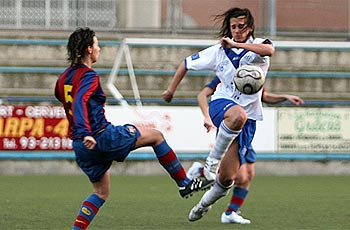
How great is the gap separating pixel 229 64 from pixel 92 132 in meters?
1.83

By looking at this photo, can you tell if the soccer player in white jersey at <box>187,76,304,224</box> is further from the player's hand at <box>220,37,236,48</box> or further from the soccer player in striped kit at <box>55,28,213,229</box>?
the soccer player in striped kit at <box>55,28,213,229</box>

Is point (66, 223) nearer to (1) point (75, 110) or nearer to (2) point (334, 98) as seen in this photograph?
(1) point (75, 110)

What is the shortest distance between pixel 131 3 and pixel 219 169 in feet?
37.1

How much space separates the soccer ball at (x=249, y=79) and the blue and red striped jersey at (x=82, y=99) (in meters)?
1.44

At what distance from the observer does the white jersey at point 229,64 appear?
8961mm

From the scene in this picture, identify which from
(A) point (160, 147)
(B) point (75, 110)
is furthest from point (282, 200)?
(B) point (75, 110)

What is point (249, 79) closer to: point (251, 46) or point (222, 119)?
point (251, 46)

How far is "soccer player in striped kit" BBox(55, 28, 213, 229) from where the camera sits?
7484 mm

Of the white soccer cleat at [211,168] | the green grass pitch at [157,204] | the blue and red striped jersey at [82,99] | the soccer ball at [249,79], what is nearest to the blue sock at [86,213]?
the blue and red striped jersey at [82,99]

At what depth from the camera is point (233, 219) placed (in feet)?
31.2

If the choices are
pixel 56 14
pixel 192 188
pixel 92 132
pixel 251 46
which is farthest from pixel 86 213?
pixel 56 14

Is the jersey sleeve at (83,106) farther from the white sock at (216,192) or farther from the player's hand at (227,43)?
the white sock at (216,192)

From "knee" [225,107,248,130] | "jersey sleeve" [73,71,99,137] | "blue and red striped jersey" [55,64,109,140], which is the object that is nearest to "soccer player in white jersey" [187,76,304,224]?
"knee" [225,107,248,130]

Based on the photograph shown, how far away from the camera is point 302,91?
1923 centimetres
